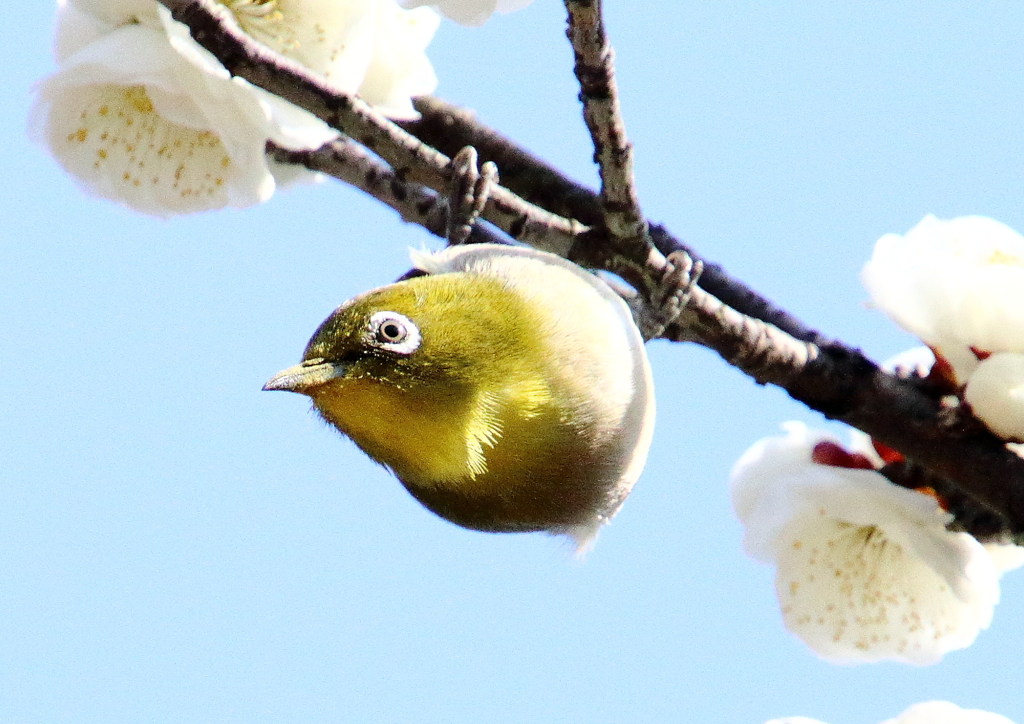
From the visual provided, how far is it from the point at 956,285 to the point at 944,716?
0.55m

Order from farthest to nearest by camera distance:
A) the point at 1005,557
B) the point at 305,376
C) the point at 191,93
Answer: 1. the point at 1005,557
2. the point at 191,93
3. the point at 305,376

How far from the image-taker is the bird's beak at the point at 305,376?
1.21 metres

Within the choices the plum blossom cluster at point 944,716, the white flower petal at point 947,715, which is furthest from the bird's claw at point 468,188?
the white flower petal at point 947,715

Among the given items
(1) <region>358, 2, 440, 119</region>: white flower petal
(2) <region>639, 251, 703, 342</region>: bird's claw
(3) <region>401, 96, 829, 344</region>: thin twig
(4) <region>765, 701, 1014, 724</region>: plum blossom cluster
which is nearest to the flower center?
(1) <region>358, 2, 440, 119</region>: white flower petal

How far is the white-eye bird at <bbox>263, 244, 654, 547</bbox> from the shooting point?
1284 millimetres

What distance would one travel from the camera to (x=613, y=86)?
1241 mm

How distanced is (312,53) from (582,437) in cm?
63

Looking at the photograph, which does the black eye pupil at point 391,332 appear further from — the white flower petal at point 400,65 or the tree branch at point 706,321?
the white flower petal at point 400,65

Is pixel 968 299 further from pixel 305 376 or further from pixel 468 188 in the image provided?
pixel 305 376

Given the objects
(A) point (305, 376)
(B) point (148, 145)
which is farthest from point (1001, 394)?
(B) point (148, 145)

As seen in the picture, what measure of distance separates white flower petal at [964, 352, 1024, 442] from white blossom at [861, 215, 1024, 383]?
0.14ft

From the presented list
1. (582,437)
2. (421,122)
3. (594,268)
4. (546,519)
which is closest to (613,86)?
(594,268)

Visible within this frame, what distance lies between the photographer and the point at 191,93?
143 cm

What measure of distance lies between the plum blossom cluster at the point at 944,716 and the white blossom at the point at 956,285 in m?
0.43
